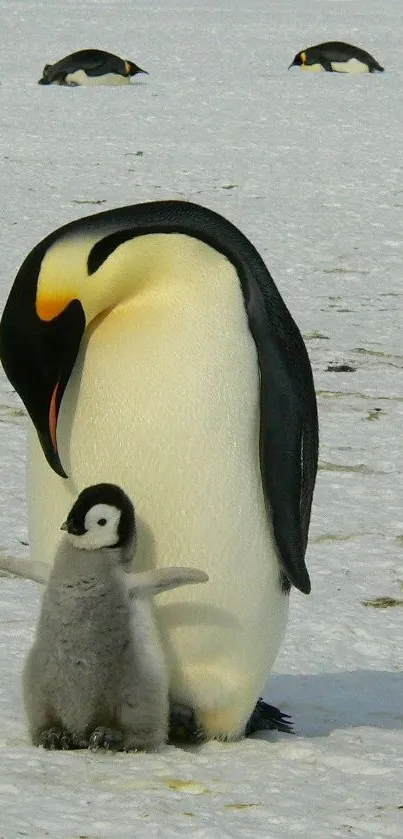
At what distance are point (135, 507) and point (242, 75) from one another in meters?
13.7

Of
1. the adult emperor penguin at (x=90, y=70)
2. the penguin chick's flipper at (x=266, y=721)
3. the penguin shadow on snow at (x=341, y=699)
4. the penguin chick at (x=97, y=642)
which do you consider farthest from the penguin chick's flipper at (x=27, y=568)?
the adult emperor penguin at (x=90, y=70)

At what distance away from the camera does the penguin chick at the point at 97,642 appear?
307 centimetres

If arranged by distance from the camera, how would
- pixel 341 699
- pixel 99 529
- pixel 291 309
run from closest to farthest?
pixel 99 529
pixel 341 699
pixel 291 309

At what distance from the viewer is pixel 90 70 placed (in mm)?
16469

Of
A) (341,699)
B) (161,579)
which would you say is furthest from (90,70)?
(161,579)

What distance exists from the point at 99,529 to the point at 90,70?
45.8 ft

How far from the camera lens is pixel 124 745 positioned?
3143 mm

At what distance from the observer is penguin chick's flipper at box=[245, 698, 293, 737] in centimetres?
359

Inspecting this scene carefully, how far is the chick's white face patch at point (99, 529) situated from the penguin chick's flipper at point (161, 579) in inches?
3.6

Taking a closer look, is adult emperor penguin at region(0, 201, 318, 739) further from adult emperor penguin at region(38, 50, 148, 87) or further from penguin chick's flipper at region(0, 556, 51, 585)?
adult emperor penguin at region(38, 50, 148, 87)

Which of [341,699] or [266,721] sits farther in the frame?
[341,699]

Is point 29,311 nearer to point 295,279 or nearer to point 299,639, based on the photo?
point 299,639

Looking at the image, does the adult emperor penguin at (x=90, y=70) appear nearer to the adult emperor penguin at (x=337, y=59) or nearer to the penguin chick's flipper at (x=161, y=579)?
the adult emperor penguin at (x=337, y=59)

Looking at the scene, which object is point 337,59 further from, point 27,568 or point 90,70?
point 27,568
